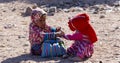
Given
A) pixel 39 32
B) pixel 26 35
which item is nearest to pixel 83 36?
pixel 39 32

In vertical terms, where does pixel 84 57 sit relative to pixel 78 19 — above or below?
below

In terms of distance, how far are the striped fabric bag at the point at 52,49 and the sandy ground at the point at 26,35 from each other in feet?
0.32

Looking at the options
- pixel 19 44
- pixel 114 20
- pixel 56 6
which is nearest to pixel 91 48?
pixel 19 44

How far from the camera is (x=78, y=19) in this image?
6.63m

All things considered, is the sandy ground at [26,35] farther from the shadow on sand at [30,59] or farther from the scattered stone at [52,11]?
the scattered stone at [52,11]

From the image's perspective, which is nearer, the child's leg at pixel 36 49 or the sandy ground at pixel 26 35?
the sandy ground at pixel 26 35

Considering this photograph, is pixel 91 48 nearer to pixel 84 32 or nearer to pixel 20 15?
pixel 84 32

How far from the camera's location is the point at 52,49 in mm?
6695

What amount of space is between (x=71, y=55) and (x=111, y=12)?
3.47m

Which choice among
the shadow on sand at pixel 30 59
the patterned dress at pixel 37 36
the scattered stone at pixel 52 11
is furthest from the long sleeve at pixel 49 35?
the scattered stone at pixel 52 11

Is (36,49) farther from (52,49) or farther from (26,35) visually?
(26,35)

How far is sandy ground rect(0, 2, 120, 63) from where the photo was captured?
670 centimetres

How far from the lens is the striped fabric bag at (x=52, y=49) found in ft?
21.9

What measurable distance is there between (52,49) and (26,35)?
5.38 feet
